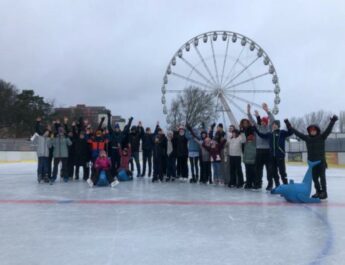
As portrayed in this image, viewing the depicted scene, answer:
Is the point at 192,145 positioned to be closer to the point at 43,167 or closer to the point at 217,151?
the point at 217,151

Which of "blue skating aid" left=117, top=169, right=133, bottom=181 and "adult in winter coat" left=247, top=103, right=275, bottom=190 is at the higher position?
"adult in winter coat" left=247, top=103, right=275, bottom=190

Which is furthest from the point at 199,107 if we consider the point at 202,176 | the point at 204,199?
the point at 204,199

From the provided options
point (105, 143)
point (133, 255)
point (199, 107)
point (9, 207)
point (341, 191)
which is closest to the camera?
point (133, 255)

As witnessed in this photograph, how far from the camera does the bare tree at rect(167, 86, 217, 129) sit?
4075cm

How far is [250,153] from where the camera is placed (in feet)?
31.1

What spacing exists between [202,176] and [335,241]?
6.94 meters

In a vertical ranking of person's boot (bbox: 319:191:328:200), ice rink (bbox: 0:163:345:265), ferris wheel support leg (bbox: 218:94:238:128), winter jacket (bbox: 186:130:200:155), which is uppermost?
ferris wheel support leg (bbox: 218:94:238:128)

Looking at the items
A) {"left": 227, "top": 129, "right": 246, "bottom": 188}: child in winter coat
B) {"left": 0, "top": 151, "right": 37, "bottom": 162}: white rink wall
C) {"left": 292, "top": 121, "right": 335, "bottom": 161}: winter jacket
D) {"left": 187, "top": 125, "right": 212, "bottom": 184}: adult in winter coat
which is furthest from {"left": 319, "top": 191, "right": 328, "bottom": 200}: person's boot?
{"left": 0, "top": 151, "right": 37, "bottom": 162}: white rink wall

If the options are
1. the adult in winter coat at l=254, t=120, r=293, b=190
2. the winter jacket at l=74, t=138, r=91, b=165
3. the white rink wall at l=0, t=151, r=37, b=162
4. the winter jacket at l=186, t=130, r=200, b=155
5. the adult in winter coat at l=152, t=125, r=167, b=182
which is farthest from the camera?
the white rink wall at l=0, t=151, r=37, b=162

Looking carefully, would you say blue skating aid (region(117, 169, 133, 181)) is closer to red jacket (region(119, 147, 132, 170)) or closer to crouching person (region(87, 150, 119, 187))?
red jacket (region(119, 147, 132, 170))

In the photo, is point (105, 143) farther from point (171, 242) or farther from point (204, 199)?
point (171, 242)

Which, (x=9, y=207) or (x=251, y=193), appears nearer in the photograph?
(x=9, y=207)

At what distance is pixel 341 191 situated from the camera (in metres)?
9.48

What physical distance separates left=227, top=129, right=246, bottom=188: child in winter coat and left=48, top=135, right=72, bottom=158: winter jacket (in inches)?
178
